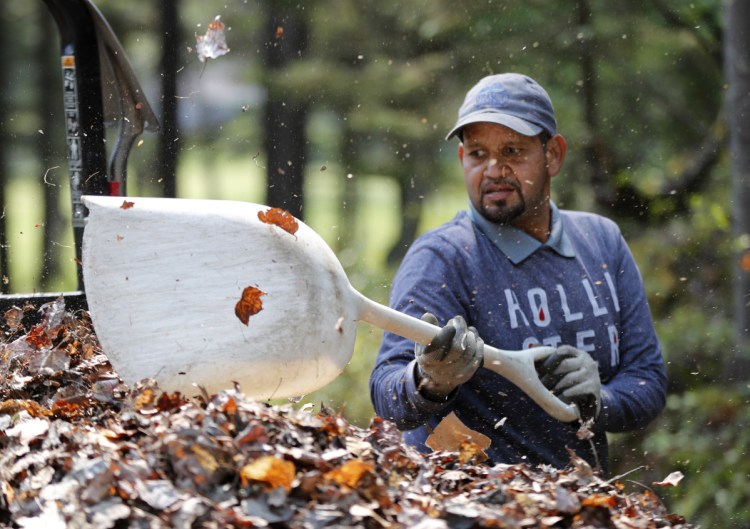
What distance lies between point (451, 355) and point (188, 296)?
0.73m

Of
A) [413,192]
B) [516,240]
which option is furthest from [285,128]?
[516,240]

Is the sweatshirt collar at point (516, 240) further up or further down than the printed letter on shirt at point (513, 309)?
further up

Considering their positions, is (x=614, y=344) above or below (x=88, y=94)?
below

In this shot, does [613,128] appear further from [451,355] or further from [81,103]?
[451,355]

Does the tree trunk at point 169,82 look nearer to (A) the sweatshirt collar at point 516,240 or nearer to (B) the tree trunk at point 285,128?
(B) the tree trunk at point 285,128

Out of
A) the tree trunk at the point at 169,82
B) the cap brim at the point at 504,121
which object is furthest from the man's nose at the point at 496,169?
the tree trunk at the point at 169,82

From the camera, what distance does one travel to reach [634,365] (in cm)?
305

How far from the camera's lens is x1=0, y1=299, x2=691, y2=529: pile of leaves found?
152cm

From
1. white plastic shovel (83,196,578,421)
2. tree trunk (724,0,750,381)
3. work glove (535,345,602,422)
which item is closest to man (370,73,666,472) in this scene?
work glove (535,345,602,422)

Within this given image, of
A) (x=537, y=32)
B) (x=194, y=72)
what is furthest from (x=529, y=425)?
(x=194, y=72)

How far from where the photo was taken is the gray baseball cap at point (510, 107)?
3.01 metres

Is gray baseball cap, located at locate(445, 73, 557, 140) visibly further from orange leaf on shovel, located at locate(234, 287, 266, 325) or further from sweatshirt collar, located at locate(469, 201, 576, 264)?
orange leaf on shovel, located at locate(234, 287, 266, 325)

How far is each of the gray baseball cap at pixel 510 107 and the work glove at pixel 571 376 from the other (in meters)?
0.74

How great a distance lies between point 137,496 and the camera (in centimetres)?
153
